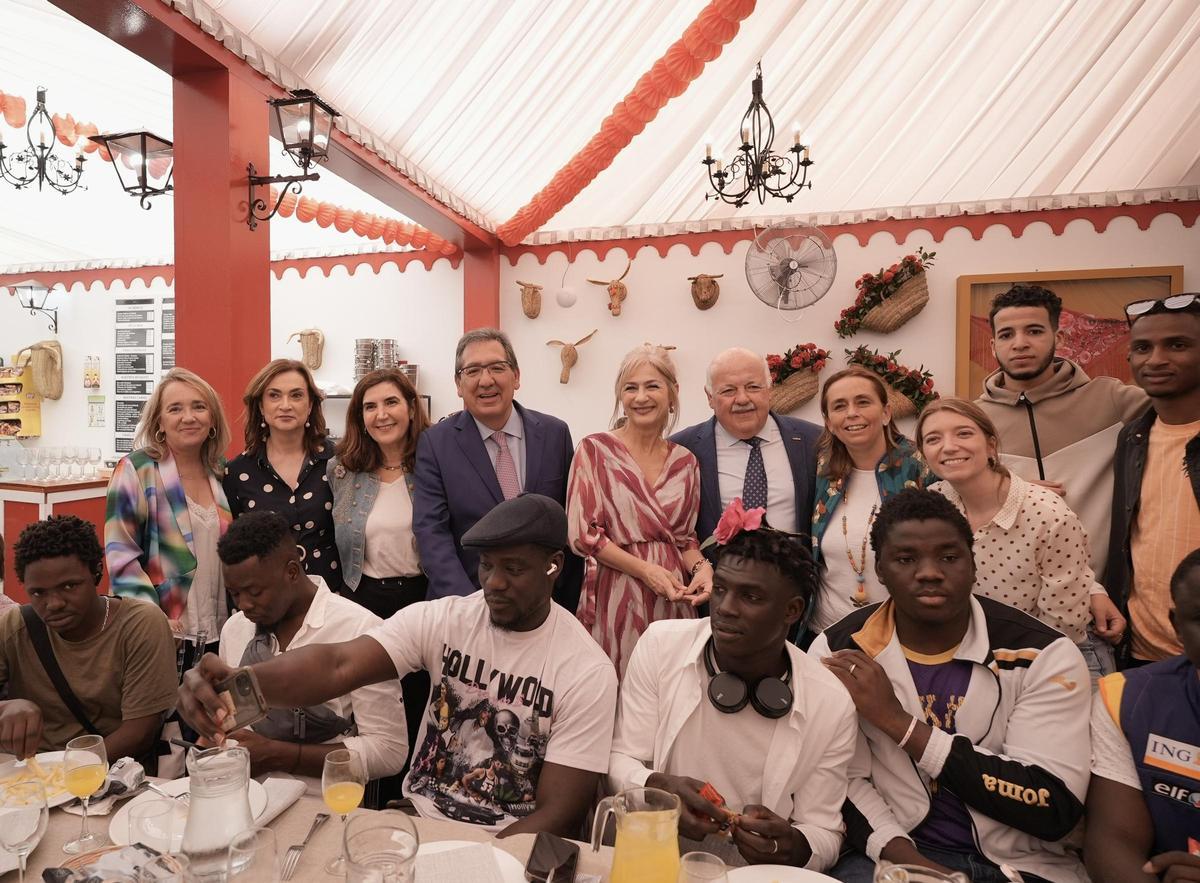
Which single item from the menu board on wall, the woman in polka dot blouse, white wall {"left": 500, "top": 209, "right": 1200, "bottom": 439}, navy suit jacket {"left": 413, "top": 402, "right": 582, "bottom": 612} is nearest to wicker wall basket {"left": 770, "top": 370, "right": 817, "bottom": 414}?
white wall {"left": 500, "top": 209, "right": 1200, "bottom": 439}

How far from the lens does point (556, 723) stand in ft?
5.90

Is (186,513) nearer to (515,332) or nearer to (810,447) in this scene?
(810,447)

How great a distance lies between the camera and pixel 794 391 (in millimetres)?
6309

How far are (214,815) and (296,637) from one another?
842 mm

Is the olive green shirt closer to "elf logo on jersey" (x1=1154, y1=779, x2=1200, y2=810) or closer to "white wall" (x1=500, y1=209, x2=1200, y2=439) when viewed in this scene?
"elf logo on jersey" (x1=1154, y1=779, x2=1200, y2=810)

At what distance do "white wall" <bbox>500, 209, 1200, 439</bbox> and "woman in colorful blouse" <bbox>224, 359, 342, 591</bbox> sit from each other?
14.1ft

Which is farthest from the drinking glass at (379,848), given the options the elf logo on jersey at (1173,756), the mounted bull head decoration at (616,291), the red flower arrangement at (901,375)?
the mounted bull head decoration at (616,291)

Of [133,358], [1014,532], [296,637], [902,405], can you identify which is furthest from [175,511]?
[133,358]

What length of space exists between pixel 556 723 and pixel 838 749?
67cm

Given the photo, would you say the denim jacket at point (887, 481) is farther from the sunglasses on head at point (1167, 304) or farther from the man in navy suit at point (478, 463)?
the man in navy suit at point (478, 463)

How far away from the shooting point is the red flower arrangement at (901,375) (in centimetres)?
607

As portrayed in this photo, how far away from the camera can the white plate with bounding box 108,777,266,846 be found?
55.1 inches

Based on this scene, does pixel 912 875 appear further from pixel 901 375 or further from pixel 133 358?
pixel 133 358

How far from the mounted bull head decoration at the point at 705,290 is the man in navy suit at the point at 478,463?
399 cm
